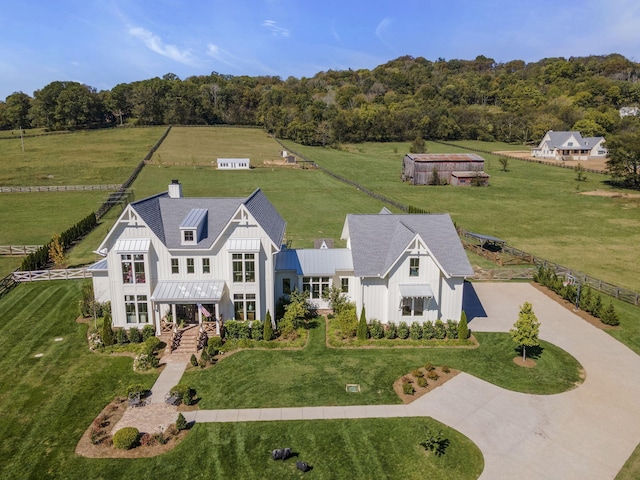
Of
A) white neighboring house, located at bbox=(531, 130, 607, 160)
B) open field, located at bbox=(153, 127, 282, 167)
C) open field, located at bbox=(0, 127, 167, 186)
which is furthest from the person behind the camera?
white neighboring house, located at bbox=(531, 130, 607, 160)

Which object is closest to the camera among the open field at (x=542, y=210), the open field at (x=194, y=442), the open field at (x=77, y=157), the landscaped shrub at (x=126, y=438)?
the open field at (x=194, y=442)

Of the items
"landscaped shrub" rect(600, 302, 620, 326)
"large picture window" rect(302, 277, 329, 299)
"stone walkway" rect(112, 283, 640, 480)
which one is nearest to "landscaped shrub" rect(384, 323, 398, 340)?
"stone walkway" rect(112, 283, 640, 480)

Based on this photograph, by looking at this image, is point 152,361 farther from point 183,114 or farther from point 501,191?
point 183,114

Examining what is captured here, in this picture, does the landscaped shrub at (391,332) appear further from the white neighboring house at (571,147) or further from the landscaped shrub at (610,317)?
the white neighboring house at (571,147)

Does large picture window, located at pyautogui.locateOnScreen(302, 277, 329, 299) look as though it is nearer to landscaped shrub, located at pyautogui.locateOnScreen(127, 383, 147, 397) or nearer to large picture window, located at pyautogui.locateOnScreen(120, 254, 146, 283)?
large picture window, located at pyautogui.locateOnScreen(120, 254, 146, 283)

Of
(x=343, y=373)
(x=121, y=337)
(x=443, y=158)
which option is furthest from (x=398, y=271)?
(x=443, y=158)

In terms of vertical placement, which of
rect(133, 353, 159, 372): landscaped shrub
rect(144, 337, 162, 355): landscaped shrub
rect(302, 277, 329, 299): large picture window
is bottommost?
rect(133, 353, 159, 372): landscaped shrub

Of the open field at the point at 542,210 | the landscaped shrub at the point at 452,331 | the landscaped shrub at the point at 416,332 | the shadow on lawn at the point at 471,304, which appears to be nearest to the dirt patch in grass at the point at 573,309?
the shadow on lawn at the point at 471,304
